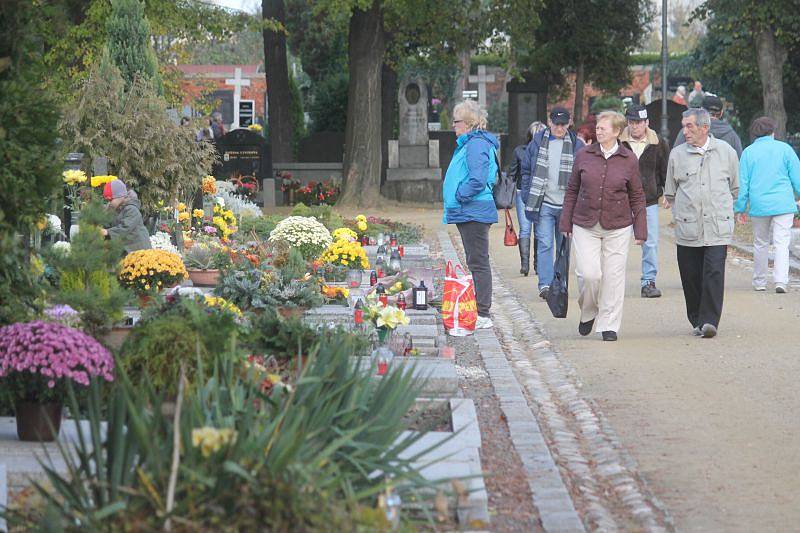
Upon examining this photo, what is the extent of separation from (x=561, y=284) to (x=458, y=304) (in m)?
1.13

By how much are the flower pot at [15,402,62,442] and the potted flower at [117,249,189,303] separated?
4.65m

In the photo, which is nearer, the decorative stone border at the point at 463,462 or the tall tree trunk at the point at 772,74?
the decorative stone border at the point at 463,462

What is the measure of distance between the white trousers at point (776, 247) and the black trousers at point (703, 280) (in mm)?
3069

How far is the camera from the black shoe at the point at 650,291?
1372 centimetres

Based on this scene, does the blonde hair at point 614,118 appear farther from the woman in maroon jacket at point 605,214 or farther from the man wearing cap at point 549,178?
the man wearing cap at point 549,178

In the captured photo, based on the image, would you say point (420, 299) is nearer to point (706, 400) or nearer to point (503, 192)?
point (503, 192)

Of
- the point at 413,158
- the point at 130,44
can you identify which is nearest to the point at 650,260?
the point at 130,44

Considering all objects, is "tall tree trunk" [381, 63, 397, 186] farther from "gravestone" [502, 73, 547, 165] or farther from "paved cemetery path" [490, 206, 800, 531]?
"paved cemetery path" [490, 206, 800, 531]

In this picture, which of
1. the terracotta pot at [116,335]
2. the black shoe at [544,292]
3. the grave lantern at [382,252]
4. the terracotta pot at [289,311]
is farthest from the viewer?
the grave lantern at [382,252]

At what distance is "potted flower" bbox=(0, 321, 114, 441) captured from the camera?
6141 millimetres

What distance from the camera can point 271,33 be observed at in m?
35.1

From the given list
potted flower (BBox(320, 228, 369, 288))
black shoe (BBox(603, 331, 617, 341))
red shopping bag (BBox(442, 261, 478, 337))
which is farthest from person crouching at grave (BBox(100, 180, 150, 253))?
black shoe (BBox(603, 331, 617, 341))

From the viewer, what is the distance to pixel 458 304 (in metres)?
10.8

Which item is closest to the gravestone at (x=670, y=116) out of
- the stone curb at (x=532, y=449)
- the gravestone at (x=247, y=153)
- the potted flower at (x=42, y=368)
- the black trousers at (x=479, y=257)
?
the gravestone at (x=247, y=153)
